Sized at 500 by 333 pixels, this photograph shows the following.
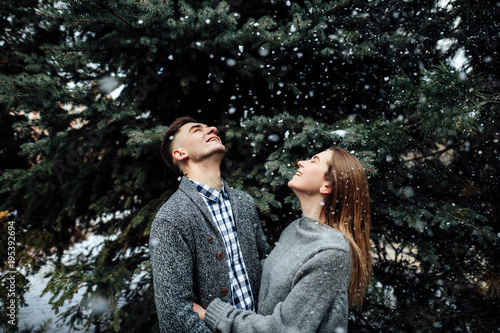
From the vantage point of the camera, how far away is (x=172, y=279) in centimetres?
169

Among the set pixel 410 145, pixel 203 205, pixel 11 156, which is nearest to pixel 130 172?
pixel 203 205

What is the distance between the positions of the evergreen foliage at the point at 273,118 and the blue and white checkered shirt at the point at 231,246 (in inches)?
22.5

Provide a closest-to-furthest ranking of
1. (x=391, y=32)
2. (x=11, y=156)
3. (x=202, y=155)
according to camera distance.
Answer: (x=202, y=155) < (x=391, y=32) < (x=11, y=156)

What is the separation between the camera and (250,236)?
218 centimetres

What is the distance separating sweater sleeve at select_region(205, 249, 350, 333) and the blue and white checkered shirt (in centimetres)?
31

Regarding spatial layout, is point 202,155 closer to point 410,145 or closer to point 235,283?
point 235,283

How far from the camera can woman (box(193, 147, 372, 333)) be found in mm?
1596

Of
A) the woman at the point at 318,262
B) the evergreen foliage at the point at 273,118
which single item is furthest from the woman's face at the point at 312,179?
the evergreen foliage at the point at 273,118

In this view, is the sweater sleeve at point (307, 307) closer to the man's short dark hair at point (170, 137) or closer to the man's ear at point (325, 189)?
the man's ear at point (325, 189)

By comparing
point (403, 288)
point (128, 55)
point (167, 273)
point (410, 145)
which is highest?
point (128, 55)

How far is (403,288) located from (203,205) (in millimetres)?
2765

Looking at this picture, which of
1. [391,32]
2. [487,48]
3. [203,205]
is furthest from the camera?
[391,32]

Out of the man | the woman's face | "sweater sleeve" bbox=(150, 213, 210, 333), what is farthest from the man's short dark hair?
the woman's face

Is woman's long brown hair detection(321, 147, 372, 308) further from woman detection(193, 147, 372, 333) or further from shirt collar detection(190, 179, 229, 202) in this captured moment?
shirt collar detection(190, 179, 229, 202)
